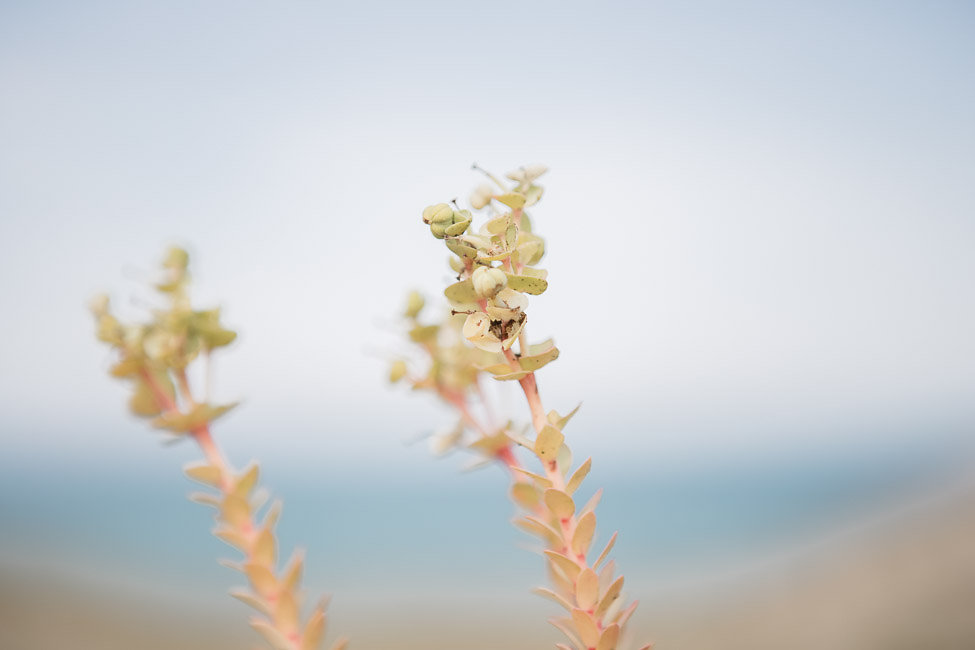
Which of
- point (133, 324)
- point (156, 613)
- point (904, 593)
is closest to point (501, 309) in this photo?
point (133, 324)

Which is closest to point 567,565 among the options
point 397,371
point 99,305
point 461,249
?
point 461,249

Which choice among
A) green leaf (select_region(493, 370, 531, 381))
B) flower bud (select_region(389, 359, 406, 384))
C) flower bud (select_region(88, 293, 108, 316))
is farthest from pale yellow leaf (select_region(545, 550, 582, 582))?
flower bud (select_region(88, 293, 108, 316))

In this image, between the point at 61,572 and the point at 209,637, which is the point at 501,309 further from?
the point at 61,572

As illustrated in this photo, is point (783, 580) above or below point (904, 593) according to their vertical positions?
above

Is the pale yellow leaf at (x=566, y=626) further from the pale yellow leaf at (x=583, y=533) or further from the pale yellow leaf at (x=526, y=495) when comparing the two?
the pale yellow leaf at (x=526, y=495)

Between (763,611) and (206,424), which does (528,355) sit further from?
(763,611)

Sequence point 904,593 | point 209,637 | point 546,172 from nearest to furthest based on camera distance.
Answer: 1. point 546,172
2. point 904,593
3. point 209,637

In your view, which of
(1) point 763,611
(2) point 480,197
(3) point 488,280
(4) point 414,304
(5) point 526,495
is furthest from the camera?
(1) point 763,611
